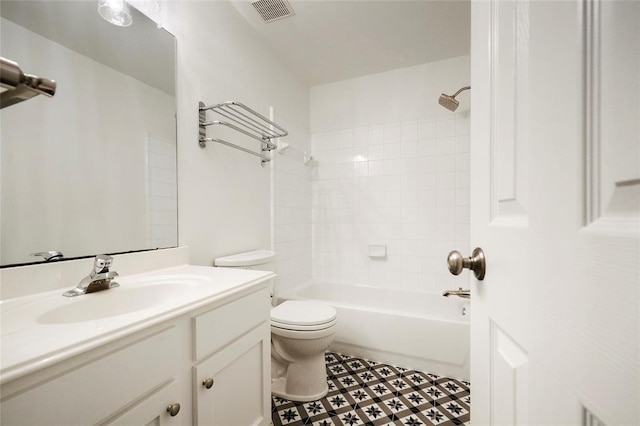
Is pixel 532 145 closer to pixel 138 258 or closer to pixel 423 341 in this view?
pixel 138 258

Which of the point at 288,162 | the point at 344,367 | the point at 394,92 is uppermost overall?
the point at 394,92

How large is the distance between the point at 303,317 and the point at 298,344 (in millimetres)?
146

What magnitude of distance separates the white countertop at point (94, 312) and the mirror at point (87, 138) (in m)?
0.19

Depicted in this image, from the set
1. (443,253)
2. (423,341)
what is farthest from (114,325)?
(443,253)

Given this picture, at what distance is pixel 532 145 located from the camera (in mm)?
372

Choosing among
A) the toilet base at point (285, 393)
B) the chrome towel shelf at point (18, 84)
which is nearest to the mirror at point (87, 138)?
the chrome towel shelf at point (18, 84)

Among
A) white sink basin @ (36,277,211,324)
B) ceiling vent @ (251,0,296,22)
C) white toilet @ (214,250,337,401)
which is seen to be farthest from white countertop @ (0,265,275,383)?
ceiling vent @ (251,0,296,22)

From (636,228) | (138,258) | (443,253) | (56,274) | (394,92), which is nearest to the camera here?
(636,228)

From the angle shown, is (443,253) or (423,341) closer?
(423,341)

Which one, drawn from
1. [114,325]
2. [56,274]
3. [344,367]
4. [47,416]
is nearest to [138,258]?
[56,274]

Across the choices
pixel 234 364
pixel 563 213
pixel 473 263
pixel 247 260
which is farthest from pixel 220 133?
pixel 563 213

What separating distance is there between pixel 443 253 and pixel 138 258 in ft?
7.38

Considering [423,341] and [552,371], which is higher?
[552,371]

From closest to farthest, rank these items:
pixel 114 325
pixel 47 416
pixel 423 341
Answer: pixel 47 416
pixel 114 325
pixel 423 341
